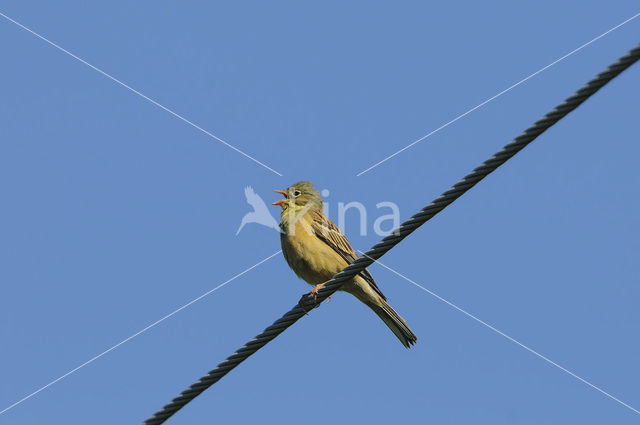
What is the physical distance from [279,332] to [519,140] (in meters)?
2.12

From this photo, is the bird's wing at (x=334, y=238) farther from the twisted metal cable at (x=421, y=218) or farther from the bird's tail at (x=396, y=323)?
the twisted metal cable at (x=421, y=218)

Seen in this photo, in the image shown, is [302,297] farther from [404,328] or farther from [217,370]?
[217,370]

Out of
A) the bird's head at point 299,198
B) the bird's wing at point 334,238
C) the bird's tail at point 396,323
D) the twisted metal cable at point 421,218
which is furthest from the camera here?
the bird's head at point 299,198

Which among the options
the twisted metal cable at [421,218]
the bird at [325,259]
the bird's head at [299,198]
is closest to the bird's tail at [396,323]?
the bird at [325,259]

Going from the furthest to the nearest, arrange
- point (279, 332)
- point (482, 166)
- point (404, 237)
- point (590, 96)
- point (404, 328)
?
point (404, 328) < point (279, 332) < point (404, 237) < point (482, 166) < point (590, 96)

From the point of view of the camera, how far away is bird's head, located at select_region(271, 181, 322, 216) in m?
9.85

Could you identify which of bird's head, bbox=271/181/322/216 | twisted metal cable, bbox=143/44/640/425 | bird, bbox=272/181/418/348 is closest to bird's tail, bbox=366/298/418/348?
bird, bbox=272/181/418/348

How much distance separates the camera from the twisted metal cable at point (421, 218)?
4.73 m

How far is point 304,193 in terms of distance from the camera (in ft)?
33.1

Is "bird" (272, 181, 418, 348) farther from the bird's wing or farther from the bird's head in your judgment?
the bird's head

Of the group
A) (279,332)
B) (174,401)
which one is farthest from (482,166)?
(174,401)

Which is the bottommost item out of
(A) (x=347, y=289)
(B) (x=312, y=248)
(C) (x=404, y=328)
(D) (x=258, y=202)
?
(C) (x=404, y=328)

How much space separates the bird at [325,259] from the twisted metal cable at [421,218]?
8.61ft

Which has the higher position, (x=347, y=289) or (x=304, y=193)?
(x=304, y=193)
